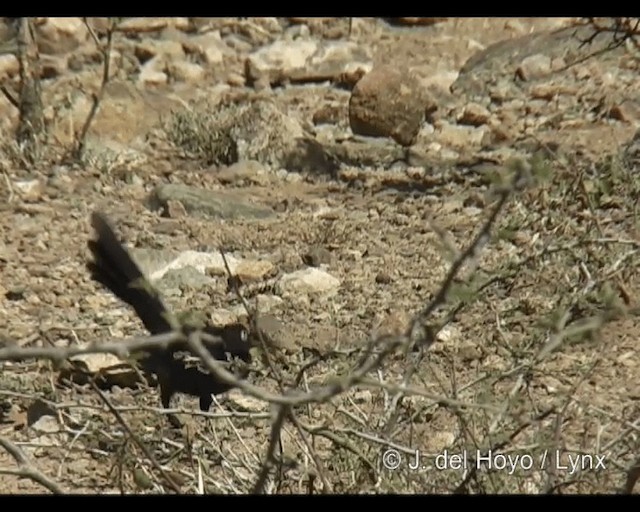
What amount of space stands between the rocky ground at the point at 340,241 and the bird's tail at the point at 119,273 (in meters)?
0.09

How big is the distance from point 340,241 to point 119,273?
36.0 inches

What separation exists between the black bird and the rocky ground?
73mm

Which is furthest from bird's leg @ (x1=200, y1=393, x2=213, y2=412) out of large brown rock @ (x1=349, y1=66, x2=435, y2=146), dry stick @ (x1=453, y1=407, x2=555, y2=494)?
large brown rock @ (x1=349, y1=66, x2=435, y2=146)

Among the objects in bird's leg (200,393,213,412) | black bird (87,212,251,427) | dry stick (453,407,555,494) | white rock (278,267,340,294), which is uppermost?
white rock (278,267,340,294)

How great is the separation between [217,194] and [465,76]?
60.7 inches

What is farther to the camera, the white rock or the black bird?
the white rock

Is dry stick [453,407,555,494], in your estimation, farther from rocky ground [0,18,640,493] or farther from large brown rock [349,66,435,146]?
large brown rock [349,66,435,146]

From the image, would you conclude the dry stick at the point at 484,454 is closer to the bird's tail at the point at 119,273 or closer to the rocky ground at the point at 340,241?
the rocky ground at the point at 340,241

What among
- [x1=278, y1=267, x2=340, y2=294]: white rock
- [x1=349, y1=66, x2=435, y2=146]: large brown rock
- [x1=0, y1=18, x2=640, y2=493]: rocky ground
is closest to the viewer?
[x1=0, y1=18, x2=640, y2=493]: rocky ground

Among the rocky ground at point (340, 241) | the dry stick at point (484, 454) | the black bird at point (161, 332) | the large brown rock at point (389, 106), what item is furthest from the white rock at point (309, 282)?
the dry stick at point (484, 454)

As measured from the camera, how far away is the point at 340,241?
464 cm

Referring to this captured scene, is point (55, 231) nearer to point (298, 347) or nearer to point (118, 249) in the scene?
point (118, 249)

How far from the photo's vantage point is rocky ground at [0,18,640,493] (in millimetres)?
2750
